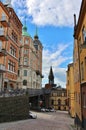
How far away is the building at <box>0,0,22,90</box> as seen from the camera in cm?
3011

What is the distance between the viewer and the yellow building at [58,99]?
72188 millimetres

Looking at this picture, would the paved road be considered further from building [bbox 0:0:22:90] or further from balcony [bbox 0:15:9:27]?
balcony [bbox 0:15:9:27]

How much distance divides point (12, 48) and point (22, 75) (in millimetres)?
26831

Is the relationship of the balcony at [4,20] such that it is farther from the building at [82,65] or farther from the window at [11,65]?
the building at [82,65]

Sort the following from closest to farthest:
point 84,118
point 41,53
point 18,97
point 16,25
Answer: point 84,118 < point 18,97 < point 16,25 < point 41,53

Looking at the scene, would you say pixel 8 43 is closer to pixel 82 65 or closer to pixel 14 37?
pixel 14 37

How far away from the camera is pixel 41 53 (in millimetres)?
87000

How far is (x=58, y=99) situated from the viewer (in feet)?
239

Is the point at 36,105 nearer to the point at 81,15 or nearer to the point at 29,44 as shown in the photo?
the point at 29,44

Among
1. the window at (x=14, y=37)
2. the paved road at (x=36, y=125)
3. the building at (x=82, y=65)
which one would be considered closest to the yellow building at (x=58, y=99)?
the window at (x=14, y=37)

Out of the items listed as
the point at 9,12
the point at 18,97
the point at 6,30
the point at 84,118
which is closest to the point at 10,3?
the point at 9,12

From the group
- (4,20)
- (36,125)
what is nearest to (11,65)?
(4,20)

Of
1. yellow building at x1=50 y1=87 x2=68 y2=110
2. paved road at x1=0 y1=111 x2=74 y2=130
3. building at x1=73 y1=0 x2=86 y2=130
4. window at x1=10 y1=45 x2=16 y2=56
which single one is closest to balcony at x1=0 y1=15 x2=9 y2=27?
window at x1=10 y1=45 x2=16 y2=56

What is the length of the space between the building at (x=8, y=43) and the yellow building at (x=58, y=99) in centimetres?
3925
